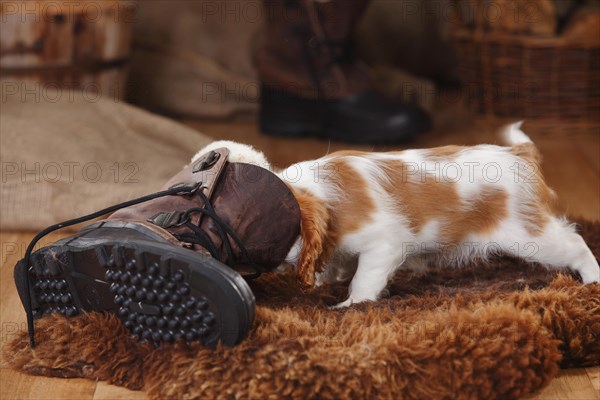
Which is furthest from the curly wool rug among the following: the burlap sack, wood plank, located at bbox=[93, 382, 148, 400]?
the burlap sack

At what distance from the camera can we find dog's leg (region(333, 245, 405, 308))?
1490mm

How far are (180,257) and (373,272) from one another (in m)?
0.40

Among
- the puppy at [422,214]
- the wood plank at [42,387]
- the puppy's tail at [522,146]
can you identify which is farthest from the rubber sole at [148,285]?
the puppy's tail at [522,146]

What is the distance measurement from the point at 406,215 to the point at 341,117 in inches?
58.9

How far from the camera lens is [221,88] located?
3373mm

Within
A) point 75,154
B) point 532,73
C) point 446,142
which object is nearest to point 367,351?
point 75,154

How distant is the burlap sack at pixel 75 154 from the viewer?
210cm

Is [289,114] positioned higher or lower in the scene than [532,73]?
lower

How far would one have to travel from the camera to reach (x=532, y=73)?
295 cm

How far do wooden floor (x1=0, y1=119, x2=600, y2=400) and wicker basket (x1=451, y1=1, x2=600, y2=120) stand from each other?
0.21 ft

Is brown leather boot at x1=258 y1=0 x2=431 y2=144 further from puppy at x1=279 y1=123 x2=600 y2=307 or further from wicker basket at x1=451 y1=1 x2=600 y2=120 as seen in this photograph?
puppy at x1=279 y1=123 x2=600 y2=307

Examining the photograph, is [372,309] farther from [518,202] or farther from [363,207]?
[518,202]

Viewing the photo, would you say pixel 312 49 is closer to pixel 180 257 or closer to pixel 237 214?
pixel 237 214

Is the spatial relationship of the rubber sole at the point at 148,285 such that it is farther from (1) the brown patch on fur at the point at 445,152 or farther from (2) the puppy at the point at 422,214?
(1) the brown patch on fur at the point at 445,152
